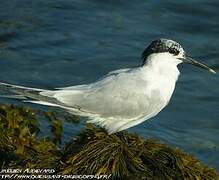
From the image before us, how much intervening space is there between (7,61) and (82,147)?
5.89 meters

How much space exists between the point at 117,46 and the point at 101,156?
6689mm

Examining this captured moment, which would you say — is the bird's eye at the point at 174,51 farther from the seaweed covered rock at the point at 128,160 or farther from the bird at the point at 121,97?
the seaweed covered rock at the point at 128,160

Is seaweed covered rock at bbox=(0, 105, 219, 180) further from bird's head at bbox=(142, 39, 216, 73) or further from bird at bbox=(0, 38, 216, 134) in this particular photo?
bird's head at bbox=(142, 39, 216, 73)

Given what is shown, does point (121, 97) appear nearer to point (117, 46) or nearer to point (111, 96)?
point (111, 96)

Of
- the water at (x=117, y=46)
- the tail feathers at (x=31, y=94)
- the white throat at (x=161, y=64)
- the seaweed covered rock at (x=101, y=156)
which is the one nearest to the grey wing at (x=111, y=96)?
the tail feathers at (x=31, y=94)

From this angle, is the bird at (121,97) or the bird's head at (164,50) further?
the bird's head at (164,50)

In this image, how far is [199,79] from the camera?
39.1 feet

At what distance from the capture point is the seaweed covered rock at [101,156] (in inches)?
254

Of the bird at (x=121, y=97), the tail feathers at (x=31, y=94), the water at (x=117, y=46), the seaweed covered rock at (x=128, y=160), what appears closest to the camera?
the seaweed covered rock at (x=128, y=160)

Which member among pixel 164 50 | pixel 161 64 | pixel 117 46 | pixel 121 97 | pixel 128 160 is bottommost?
pixel 117 46

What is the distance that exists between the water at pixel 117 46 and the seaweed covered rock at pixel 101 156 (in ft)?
7.31

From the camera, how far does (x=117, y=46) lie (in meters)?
13.1

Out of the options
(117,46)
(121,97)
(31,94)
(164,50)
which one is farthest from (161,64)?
(117,46)

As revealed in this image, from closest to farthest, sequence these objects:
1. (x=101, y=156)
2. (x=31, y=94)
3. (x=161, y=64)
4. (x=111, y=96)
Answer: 1. (x=101, y=156)
2. (x=31, y=94)
3. (x=111, y=96)
4. (x=161, y=64)
